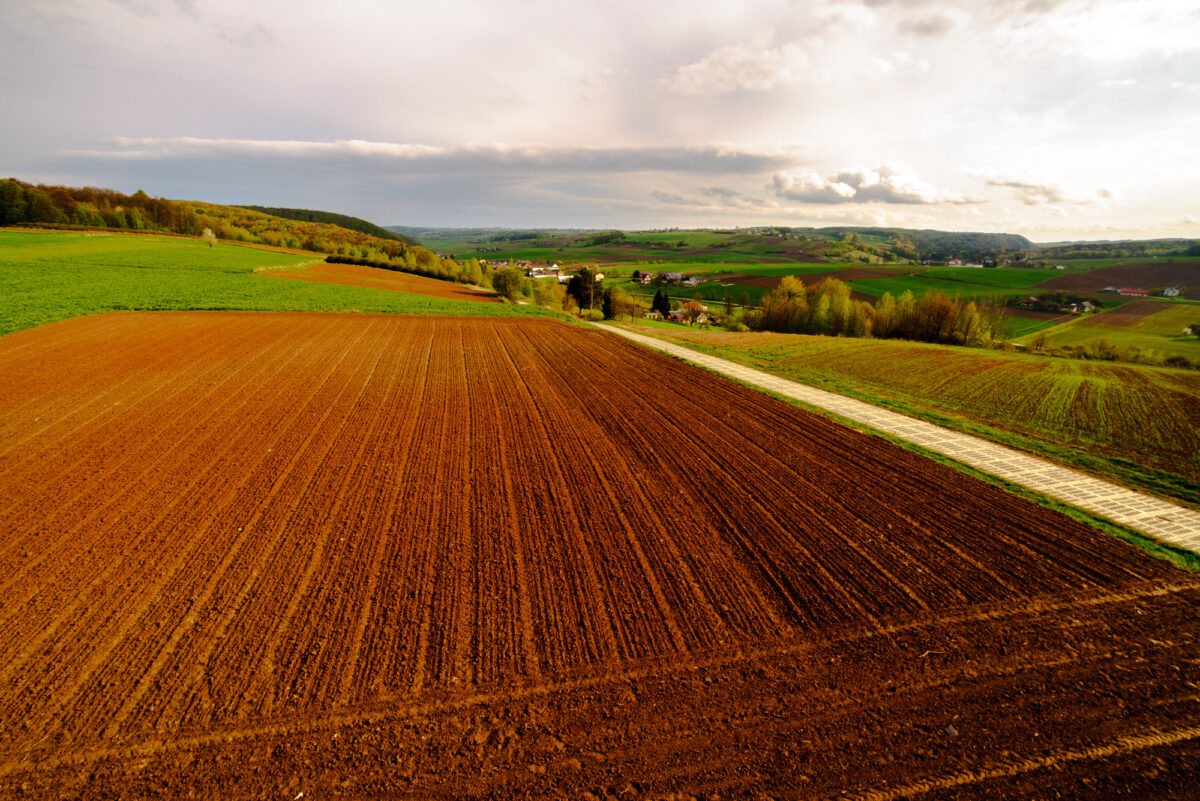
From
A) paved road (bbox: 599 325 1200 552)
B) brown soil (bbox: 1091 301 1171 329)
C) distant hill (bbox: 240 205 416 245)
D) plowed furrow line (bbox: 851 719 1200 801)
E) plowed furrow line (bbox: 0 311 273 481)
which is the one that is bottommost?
plowed furrow line (bbox: 851 719 1200 801)

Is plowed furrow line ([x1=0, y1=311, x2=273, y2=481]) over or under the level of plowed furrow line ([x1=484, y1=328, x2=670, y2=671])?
over

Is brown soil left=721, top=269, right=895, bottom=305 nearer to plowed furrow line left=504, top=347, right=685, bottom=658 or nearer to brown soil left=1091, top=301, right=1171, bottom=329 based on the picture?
brown soil left=1091, top=301, right=1171, bottom=329

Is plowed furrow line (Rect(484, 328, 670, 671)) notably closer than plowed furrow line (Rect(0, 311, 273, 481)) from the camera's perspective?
Yes

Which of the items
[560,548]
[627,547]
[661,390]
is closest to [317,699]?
[560,548]

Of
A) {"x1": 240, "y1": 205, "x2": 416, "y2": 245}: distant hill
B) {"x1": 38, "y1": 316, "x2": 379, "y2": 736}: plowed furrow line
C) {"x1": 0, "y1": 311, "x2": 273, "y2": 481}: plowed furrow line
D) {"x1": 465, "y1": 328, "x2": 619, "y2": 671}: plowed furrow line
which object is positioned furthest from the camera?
{"x1": 240, "y1": 205, "x2": 416, "y2": 245}: distant hill

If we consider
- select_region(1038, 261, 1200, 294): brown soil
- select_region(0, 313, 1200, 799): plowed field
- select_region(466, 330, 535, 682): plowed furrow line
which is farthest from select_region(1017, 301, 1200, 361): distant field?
select_region(466, 330, 535, 682): plowed furrow line

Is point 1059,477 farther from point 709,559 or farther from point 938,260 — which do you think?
point 938,260

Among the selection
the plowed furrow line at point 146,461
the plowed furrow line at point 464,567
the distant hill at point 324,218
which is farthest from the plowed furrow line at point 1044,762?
the distant hill at point 324,218

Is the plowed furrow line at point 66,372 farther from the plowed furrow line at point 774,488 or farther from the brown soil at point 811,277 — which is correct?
the brown soil at point 811,277
